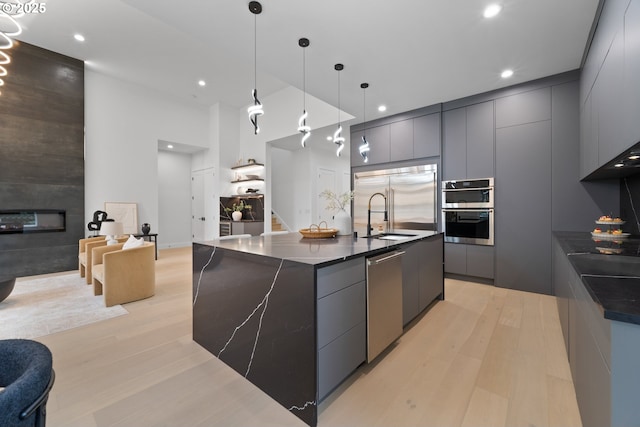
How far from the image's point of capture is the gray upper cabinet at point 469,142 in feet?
12.9

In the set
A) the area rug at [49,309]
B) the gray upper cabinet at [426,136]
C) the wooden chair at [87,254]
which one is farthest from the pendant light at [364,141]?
the wooden chair at [87,254]

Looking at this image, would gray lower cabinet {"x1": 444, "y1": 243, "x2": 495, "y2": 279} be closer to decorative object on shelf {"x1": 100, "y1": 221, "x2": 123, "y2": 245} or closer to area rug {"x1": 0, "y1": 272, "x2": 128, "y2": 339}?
area rug {"x1": 0, "y1": 272, "x2": 128, "y2": 339}

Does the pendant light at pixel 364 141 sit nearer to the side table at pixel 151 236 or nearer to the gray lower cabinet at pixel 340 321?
the gray lower cabinet at pixel 340 321

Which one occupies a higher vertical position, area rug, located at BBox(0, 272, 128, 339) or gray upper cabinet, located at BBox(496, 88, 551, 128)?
gray upper cabinet, located at BBox(496, 88, 551, 128)

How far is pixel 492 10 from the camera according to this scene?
A: 2371 mm

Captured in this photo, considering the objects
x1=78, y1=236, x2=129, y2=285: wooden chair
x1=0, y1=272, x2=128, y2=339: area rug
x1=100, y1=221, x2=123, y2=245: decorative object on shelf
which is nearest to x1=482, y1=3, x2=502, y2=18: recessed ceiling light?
x1=0, y1=272, x2=128, y2=339: area rug

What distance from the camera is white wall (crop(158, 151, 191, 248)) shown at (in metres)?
7.84

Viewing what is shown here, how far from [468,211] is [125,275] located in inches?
192

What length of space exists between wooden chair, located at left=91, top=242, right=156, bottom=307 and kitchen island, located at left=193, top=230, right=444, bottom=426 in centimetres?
174

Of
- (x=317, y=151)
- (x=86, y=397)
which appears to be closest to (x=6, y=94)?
(x=86, y=397)

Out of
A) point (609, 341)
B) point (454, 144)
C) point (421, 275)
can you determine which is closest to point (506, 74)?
point (454, 144)

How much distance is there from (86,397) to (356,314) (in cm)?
178

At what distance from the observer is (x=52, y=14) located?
13.1 ft

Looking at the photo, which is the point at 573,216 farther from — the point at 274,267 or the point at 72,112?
the point at 72,112
